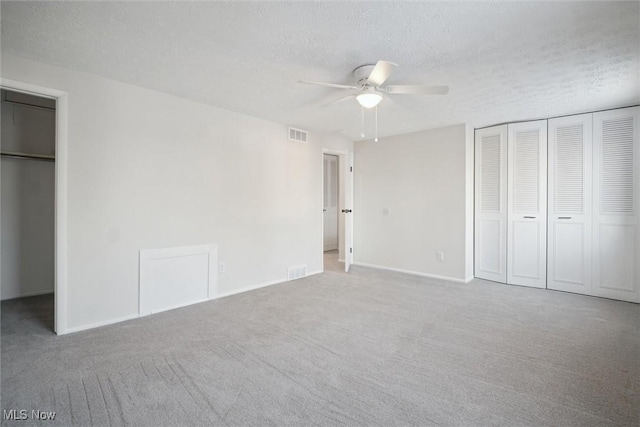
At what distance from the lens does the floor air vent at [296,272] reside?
186 inches

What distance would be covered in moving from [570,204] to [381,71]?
3564 mm

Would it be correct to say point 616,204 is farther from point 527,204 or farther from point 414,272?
point 414,272

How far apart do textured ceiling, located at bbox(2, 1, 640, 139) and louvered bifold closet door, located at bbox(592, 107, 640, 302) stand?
0.43 meters

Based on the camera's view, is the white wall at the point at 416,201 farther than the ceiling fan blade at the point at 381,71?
Yes

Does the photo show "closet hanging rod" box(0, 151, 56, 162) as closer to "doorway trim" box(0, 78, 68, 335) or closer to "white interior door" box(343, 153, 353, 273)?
"doorway trim" box(0, 78, 68, 335)

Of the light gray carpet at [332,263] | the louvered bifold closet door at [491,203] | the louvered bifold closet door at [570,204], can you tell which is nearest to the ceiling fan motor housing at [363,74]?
the louvered bifold closet door at [491,203]

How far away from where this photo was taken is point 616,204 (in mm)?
3797

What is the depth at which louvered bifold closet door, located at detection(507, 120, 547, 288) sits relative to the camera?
4289 millimetres

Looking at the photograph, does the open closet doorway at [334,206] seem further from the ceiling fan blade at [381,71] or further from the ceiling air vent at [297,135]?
the ceiling fan blade at [381,71]

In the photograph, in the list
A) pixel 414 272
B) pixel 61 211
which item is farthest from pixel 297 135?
pixel 61 211

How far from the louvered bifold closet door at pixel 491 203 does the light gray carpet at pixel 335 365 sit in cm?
115

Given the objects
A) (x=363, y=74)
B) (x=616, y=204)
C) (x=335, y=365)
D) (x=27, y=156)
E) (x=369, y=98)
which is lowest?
(x=335, y=365)

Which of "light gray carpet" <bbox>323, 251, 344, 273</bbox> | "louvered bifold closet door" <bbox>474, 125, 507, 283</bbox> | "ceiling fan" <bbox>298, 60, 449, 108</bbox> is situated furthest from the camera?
"light gray carpet" <bbox>323, 251, 344, 273</bbox>

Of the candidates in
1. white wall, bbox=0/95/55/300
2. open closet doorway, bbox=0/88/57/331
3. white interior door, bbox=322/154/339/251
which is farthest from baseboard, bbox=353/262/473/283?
white wall, bbox=0/95/55/300
